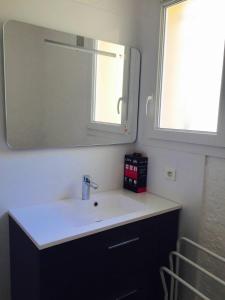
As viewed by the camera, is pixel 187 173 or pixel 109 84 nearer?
pixel 187 173

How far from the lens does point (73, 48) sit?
1469 mm

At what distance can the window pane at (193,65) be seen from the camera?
1373 mm

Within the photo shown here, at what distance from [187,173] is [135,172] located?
0.37m

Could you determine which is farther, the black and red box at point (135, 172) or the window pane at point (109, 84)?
the black and red box at point (135, 172)

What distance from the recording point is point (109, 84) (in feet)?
5.61

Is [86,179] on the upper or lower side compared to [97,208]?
upper

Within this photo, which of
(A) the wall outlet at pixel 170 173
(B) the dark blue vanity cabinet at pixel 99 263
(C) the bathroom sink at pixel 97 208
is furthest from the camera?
(A) the wall outlet at pixel 170 173

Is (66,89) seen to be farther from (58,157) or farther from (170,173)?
(170,173)

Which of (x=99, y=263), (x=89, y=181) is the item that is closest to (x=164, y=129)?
(x=89, y=181)

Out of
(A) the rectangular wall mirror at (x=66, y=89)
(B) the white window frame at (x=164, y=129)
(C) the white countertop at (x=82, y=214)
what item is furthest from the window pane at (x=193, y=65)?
(C) the white countertop at (x=82, y=214)

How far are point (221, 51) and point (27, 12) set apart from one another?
3.47ft

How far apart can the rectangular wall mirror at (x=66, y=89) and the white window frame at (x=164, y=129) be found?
0.51 ft

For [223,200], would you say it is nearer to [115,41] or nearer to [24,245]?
[24,245]

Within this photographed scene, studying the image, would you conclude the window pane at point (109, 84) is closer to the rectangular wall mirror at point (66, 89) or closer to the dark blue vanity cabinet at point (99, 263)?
the rectangular wall mirror at point (66, 89)
